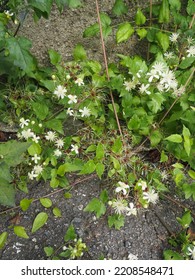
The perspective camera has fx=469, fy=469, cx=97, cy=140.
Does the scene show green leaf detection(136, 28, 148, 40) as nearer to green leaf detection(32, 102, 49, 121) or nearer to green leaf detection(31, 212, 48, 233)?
green leaf detection(32, 102, 49, 121)

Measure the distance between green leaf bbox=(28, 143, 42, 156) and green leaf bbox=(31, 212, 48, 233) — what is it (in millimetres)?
304

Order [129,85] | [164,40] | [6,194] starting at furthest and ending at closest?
[164,40], [129,85], [6,194]

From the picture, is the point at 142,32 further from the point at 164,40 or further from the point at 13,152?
the point at 13,152

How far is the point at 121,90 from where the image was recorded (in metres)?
2.42

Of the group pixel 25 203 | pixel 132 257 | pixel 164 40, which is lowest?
pixel 132 257

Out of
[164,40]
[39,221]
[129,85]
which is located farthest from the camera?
[164,40]

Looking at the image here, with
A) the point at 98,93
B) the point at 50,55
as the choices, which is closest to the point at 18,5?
the point at 50,55

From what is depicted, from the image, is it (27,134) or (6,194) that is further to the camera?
(27,134)

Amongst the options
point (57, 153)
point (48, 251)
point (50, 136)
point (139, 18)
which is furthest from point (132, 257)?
point (139, 18)

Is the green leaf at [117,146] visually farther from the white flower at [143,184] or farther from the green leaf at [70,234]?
Result: the green leaf at [70,234]

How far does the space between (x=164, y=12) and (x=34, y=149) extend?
39.8 inches

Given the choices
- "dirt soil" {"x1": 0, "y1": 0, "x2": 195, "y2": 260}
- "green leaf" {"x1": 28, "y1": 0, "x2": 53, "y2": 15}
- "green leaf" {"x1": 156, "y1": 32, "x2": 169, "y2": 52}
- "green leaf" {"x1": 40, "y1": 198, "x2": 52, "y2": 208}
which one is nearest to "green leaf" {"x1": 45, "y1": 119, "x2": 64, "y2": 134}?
"dirt soil" {"x1": 0, "y1": 0, "x2": 195, "y2": 260}

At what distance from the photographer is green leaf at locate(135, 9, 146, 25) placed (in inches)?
98.1

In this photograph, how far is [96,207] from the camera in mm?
2139
